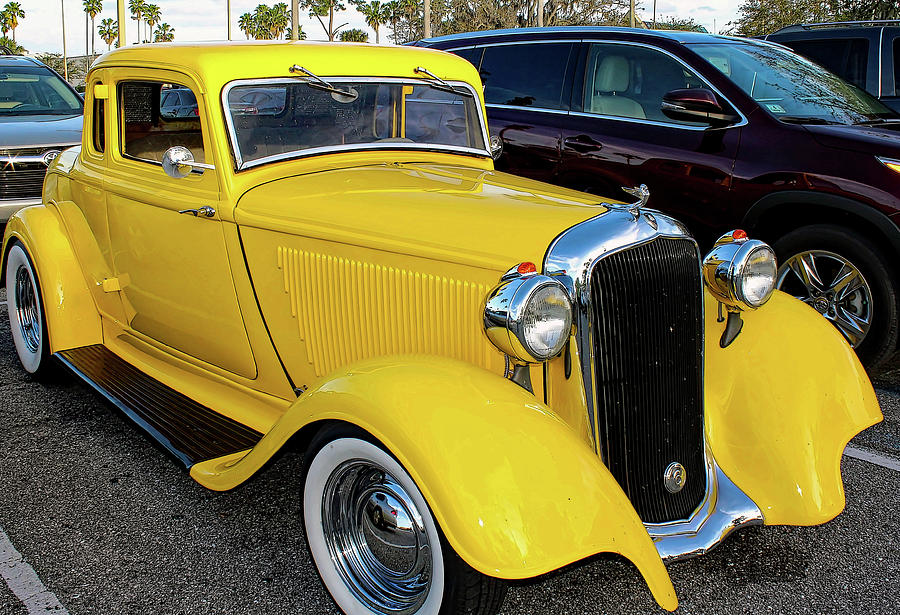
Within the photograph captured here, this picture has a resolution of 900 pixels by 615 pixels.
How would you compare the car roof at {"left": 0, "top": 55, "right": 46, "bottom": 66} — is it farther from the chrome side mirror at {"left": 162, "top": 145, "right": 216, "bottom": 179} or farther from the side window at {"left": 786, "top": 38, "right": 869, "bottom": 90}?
the side window at {"left": 786, "top": 38, "right": 869, "bottom": 90}

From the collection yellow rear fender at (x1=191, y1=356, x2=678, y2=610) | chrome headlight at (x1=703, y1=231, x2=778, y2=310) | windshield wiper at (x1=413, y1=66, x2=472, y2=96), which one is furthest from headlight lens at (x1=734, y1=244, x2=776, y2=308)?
windshield wiper at (x1=413, y1=66, x2=472, y2=96)

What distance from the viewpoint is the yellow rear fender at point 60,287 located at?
13.2 feet

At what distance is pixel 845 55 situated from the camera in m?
7.24

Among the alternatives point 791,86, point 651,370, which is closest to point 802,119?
point 791,86

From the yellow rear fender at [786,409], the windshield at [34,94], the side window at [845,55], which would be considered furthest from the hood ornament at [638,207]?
the windshield at [34,94]

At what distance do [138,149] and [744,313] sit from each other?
2778mm

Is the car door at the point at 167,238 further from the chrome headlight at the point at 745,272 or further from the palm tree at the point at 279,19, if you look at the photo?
the palm tree at the point at 279,19

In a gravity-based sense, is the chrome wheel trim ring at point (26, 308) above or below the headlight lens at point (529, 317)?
below

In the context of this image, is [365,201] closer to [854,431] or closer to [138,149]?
[138,149]

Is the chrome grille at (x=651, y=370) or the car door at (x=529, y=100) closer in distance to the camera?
the chrome grille at (x=651, y=370)

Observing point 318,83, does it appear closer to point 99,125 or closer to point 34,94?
point 99,125

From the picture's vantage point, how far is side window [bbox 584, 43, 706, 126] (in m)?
5.25

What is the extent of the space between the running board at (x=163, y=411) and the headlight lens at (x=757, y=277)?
185 centimetres

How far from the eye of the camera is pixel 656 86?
5.31 metres
